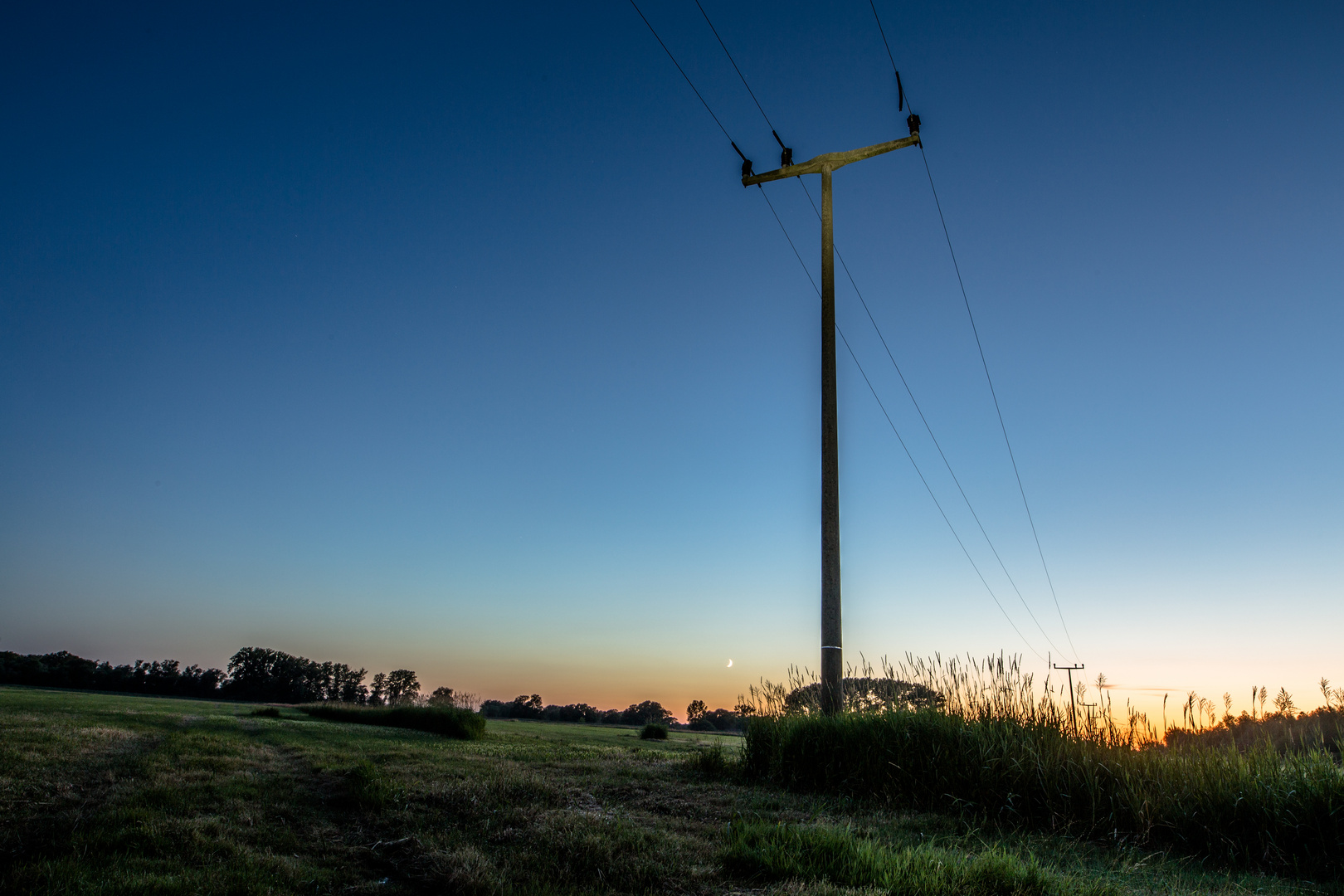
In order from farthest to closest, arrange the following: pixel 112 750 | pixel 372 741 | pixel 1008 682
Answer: pixel 372 741
pixel 112 750
pixel 1008 682

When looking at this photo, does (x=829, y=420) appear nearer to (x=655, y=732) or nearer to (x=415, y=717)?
(x=415, y=717)

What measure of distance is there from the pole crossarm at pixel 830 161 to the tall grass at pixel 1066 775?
885 cm

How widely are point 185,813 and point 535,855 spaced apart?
386 centimetres

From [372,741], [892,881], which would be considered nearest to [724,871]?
[892,881]

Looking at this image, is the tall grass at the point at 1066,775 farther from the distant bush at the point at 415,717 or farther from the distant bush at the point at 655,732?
the distant bush at the point at 655,732

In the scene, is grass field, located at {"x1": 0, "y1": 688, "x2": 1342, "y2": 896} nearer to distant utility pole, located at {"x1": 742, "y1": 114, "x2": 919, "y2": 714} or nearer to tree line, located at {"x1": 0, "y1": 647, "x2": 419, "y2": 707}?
distant utility pole, located at {"x1": 742, "y1": 114, "x2": 919, "y2": 714}

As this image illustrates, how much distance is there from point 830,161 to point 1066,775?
10.3m

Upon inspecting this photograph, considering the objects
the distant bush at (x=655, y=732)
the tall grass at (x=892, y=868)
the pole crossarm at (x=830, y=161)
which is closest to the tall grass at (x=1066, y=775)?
the tall grass at (x=892, y=868)

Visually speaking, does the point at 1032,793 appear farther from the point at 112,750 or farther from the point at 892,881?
the point at 112,750

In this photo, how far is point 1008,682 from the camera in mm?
7520

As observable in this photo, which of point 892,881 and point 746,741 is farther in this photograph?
point 746,741

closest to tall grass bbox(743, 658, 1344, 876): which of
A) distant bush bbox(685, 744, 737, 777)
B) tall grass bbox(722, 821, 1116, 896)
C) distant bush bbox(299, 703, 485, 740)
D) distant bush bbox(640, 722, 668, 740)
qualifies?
distant bush bbox(685, 744, 737, 777)

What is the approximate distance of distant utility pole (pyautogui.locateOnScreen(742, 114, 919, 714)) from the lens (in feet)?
30.5

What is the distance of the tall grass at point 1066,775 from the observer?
4828mm
